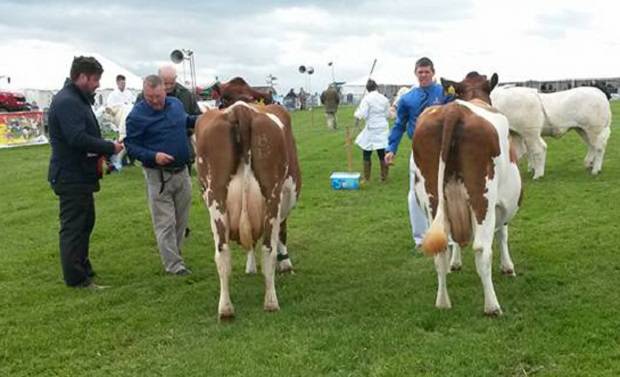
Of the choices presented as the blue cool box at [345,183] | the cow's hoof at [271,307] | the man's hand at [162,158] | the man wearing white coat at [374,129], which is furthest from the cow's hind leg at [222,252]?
the man wearing white coat at [374,129]

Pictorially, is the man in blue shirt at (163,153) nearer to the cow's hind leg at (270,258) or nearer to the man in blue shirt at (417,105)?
the cow's hind leg at (270,258)

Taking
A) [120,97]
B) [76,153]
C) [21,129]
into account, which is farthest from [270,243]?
[21,129]

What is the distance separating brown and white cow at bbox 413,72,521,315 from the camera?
540 centimetres

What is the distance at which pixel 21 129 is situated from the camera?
85.6 feet

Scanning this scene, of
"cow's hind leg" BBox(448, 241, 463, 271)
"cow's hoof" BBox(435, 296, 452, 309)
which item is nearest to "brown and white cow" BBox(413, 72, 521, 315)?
"cow's hoof" BBox(435, 296, 452, 309)

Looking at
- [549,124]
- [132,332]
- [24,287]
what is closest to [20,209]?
[24,287]

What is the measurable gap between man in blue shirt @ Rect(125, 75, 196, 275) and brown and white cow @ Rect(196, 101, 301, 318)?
116 centimetres

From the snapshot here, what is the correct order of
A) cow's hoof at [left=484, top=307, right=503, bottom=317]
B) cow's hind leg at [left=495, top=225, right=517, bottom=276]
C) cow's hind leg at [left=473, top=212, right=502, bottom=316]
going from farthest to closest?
cow's hind leg at [left=495, top=225, right=517, bottom=276]
cow's hoof at [left=484, top=307, right=503, bottom=317]
cow's hind leg at [left=473, top=212, right=502, bottom=316]

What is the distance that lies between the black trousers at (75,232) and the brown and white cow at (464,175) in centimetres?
349

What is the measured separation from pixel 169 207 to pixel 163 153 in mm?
713

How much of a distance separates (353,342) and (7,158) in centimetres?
1909

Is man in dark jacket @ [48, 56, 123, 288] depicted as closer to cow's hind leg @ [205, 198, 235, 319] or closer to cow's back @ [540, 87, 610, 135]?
cow's hind leg @ [205, 198, 235, 319]

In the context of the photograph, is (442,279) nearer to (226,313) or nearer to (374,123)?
(226,313)

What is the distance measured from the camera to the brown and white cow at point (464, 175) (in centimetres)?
540
